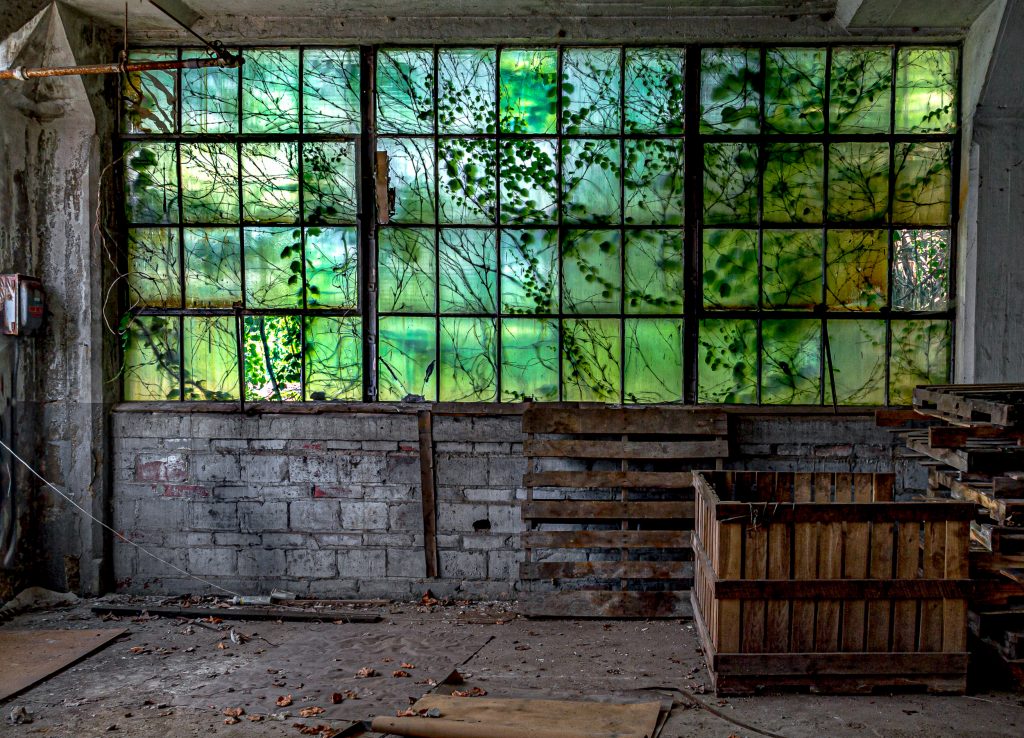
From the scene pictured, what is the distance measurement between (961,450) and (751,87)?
3135mm

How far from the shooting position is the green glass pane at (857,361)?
19.5 feet

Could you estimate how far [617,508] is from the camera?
5.72m

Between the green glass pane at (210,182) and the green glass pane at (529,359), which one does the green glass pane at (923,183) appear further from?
the green glass pane at (210,182)

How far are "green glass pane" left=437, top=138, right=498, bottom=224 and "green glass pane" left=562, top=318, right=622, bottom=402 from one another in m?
1.10

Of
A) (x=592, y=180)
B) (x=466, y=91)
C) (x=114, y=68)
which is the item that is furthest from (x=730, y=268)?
(x=114, y=68)

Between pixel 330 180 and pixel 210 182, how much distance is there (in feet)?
3.22

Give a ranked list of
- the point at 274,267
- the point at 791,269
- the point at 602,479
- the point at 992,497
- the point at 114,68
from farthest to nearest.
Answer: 1. the point at 274,267
2. the point at 791,269
3. the point at 602,479
4. the point at 114,68
5. the point at 992,497

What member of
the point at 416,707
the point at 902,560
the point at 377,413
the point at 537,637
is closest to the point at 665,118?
the point at 377,413

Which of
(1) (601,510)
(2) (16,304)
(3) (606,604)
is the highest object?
(2) (16,304)

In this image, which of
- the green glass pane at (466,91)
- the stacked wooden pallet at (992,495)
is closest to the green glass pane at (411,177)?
the green glass pane at (466,91)

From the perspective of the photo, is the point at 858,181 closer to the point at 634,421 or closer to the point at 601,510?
the point at 634,421

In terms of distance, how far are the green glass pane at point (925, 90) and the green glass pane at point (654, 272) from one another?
1918mm

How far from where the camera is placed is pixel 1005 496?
396cm

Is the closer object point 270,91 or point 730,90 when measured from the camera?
point 730,90
